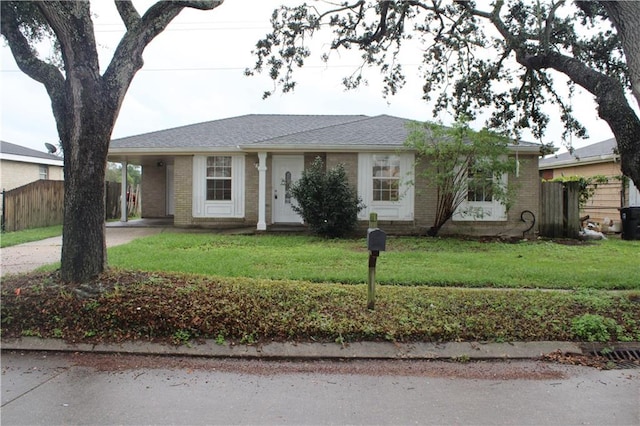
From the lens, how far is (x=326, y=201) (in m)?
12.5

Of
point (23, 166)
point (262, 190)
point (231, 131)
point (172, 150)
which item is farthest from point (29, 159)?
point (262, 190)

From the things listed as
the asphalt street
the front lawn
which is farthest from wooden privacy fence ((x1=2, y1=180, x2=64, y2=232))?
the asphalt street

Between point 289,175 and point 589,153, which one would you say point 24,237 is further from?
point 589,153

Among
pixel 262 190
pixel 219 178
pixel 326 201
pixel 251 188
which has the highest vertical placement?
pixel 219 178

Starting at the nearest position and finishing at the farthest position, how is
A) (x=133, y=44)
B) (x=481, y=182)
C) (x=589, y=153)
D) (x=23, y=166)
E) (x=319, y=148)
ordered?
(x=133, y=44) < (x=481, y=182) < (x=319, y=148) < (x=589, y=153) < (x=23, y=166)

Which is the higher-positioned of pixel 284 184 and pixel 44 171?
pixel 44 171

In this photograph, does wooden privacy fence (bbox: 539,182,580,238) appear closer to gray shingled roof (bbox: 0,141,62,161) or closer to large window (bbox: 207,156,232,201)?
large window (bbox: 207,156,232,201)

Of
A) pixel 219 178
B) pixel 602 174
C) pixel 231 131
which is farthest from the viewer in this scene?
pixel 602 174

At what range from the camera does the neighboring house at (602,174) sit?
17484 mm

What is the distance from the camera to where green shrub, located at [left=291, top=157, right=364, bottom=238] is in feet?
41.0

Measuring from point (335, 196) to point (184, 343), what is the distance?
8460 millimetres

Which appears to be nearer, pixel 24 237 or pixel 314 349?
pixel 314 349

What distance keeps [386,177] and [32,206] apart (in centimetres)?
1314

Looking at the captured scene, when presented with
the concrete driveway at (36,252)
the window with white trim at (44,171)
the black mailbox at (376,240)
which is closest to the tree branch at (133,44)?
the black mailbox at (376,240)
